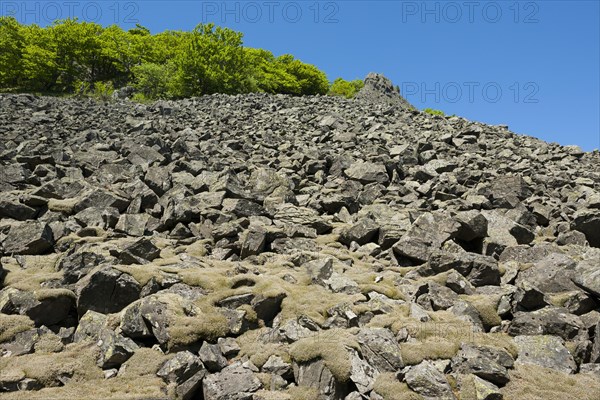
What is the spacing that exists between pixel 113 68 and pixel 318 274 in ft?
285

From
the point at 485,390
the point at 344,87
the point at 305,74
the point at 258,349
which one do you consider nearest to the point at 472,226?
the point at 485,390

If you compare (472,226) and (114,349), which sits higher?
(472,226)

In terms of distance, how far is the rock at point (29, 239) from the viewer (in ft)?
58.8

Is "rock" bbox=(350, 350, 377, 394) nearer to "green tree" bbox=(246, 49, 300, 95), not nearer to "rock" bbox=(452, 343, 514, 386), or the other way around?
"rock" bbox=(452, 343, 514, 386)

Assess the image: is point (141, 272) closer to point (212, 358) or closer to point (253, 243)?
point (212, 358)

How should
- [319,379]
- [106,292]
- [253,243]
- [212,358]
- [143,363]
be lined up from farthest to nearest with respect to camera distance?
1. [253,243]
2. [106,292]
3. [143,363]
4. [212,358]
5. [319,379]

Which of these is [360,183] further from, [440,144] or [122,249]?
[122,249]

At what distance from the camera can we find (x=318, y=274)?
1725cm

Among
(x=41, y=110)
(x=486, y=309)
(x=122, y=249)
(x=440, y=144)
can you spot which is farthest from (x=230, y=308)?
(x=41, y=110)

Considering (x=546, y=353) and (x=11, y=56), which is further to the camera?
(x=11, y=56)

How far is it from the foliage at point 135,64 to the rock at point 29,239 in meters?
49.8

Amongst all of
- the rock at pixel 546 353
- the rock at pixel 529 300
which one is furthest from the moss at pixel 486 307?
the rock at pixel 546 353

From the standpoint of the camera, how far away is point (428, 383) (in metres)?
10.9

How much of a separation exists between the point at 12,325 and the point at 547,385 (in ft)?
50.9
